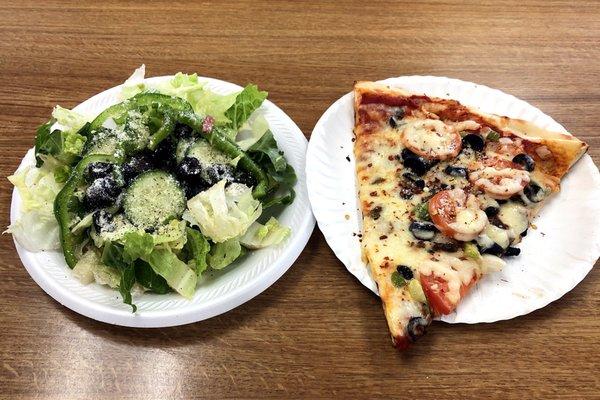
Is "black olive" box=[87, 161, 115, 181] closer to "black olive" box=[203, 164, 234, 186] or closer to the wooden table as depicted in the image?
"black olive" box=[203, 164, 234, 186]

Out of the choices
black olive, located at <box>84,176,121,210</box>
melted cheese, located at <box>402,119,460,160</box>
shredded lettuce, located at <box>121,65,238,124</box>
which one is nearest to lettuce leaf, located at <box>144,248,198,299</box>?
black olive, located at <box>84,176,121,210</box>

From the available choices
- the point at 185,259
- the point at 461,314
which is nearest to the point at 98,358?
the point at 185,259

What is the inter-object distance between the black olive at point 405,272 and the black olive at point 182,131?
823 mm

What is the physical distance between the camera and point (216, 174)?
5.76 ft

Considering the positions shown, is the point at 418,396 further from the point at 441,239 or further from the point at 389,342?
the point at 441,239

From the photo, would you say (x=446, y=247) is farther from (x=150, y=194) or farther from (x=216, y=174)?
(x=150, y=194)

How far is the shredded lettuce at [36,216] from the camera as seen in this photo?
67.2 inches

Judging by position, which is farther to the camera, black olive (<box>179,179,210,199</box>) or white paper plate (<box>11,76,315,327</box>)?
black olive (<box>179,179,210,199</box>)

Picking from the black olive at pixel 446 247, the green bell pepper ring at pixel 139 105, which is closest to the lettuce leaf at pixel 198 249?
the green bell pepper ring at pixel 139 105

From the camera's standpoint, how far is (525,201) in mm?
1812

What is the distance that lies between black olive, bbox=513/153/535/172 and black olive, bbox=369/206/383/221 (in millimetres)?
537

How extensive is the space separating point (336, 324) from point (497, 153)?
0.86 metres

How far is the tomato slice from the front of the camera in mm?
1548

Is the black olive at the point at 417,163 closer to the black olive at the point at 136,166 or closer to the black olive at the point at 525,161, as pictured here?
the black olive at the point at 525,161
